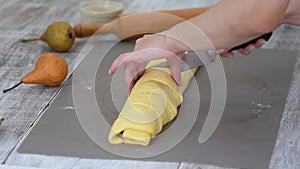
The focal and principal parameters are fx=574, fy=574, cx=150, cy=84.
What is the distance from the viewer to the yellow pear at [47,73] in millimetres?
1346

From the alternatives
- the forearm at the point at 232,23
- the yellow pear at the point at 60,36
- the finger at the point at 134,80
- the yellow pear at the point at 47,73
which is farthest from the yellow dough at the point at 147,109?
the yellow pear at the point at 60,36

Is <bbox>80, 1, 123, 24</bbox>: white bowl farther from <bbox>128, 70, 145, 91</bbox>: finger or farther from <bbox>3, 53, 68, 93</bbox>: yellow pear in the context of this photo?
<bbox>128, 70, 145, 91</bbox>: finger

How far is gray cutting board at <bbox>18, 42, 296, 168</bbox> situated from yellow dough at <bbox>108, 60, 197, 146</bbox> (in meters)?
0.02

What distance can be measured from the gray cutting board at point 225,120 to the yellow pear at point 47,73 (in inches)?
1.3

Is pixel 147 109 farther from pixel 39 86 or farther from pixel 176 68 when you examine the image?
pixel 39 86

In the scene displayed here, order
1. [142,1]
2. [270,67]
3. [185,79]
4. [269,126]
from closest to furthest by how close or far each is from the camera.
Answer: [269,126] → [185,79] → [270,67] → [142,1]

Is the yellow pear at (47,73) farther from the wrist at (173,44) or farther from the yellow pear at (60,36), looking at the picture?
the wrist at (173,44)

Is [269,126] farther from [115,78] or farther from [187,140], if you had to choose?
[115,78]

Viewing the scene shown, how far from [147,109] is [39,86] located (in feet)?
1.20

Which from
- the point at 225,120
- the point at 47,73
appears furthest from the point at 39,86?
the point at 225,120

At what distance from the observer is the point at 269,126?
118 cm

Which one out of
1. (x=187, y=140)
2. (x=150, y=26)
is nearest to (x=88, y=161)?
(x=187, y=140)

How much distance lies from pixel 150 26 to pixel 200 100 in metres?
0.37

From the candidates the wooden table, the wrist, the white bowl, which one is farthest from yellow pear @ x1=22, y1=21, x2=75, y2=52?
the wrist
